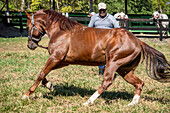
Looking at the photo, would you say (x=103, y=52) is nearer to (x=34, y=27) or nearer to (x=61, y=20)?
(x=61, y=20)

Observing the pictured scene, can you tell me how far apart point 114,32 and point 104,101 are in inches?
57.7

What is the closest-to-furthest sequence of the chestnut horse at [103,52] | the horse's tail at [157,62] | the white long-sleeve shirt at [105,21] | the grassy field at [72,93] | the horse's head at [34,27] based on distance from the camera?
the grassy field at [72,93] → the chestnut horse at [103,52] → the horse's tail at [157,62] → the horse's head at [34,27] → the white long-sleeve shirt at [105,21]

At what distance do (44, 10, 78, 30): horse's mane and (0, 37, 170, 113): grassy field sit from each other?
5.02 ft

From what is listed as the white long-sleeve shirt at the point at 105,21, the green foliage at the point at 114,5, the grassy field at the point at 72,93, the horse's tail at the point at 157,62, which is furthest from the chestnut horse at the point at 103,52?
the green foliage at the point at 114,5

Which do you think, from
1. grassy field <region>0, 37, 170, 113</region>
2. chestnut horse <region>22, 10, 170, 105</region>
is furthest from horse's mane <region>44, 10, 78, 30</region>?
grassy field <region>0, 37, 170, 113</region>

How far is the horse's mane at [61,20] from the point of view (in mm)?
5223

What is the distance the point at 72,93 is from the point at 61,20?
5.73 ft

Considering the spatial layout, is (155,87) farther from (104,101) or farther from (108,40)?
(108,40)

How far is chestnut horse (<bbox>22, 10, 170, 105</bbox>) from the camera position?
479 cm

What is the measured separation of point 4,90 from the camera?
570cm

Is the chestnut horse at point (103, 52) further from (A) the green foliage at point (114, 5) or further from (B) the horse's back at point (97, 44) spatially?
(A) the green foliage at point (114, 5)

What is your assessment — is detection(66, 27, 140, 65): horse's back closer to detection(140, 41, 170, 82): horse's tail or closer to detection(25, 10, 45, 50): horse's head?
detection(140, 41, 170, 82): horse's tail

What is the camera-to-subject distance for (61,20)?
5.32 meters

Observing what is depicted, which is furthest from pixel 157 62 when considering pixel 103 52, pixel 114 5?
pixel 114 5
